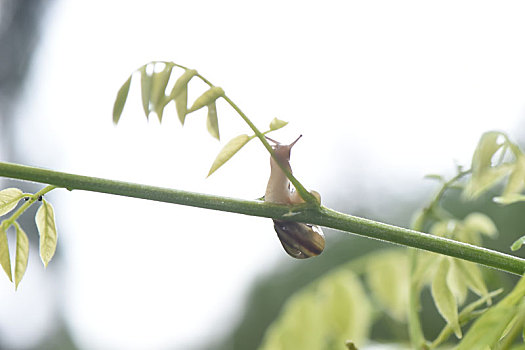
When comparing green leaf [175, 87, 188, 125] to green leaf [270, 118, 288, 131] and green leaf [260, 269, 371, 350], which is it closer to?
green leaf [270, 118, 288, 131]

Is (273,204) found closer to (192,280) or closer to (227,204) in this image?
(227,204)

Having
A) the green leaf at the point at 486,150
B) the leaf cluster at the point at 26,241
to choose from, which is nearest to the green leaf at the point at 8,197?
the leaf cluster at the point at 26,241

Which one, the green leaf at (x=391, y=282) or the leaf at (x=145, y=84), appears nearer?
the leaf at (x=145, y=84)

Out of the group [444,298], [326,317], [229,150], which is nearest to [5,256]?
[229,150]

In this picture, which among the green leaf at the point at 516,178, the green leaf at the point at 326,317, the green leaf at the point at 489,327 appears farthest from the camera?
the green leaf at the point at 326,317

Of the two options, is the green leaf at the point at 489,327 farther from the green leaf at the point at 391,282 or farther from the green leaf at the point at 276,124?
the green leaf at the point at 391,282

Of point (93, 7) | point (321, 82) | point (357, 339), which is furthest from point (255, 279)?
point (93, 7)
